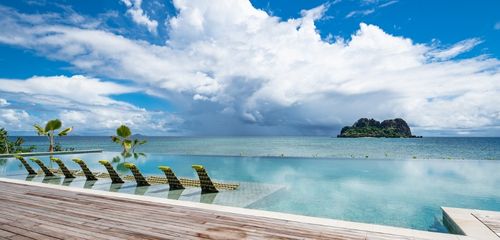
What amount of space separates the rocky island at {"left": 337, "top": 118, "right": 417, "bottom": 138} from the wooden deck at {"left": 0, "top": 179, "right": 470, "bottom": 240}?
9588 cm

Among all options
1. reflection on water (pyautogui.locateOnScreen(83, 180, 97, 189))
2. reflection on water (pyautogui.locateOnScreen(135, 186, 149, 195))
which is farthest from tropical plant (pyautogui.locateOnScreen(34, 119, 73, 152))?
reflection on water (pyautogui.locateOnScreen(135, 186, 149, 195))

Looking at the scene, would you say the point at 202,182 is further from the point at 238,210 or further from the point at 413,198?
the point at 413,198

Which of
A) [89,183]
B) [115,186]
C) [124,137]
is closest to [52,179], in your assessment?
[89,183]

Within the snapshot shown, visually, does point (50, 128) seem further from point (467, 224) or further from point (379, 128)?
point (379, 128)

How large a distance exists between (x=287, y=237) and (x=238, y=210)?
138 centimetres

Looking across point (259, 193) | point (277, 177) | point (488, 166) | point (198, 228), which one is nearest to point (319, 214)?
point (259, 193)

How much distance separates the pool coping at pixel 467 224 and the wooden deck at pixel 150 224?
0.39 meters

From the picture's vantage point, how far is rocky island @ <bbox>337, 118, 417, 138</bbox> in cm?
9375

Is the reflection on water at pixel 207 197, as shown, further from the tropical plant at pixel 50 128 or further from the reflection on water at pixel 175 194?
the tropical plant at pixel 50 128

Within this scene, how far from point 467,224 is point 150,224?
4.41 meters

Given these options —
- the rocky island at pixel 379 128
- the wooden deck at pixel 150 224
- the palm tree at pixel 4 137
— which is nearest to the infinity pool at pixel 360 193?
the wooden deck at pixel 150 224

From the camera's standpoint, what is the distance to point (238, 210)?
477cm

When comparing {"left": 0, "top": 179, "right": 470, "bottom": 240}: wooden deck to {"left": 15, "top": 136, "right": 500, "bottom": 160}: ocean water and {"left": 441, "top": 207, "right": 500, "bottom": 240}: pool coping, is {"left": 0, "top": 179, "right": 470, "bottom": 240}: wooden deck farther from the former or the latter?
{"left": 15, "top": 136, "right": 500, "bottom": 160}: ocean water

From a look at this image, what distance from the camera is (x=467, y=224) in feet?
14.4
